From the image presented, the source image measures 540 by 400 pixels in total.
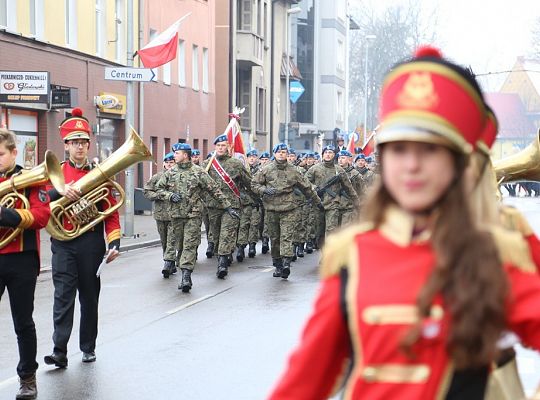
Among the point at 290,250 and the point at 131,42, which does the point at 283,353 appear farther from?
the point at 131,42

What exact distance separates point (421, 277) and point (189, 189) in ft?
43.9

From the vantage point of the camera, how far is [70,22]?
30234mm

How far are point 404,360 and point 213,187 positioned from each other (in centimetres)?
1331

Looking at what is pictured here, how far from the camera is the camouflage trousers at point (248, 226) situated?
2052 cm

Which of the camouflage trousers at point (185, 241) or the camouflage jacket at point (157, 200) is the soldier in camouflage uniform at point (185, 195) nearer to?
the camouflage trousers at point (185, 241)

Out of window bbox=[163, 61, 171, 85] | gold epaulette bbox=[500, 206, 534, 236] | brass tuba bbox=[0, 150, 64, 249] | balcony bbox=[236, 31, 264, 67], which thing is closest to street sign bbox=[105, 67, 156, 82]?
brass tuba bbox=[0, 150, 64, 249]

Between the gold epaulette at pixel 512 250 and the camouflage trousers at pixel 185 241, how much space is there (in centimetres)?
1221

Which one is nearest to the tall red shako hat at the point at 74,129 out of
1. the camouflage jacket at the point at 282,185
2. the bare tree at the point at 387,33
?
the camouflage jacket at the point at 282,185

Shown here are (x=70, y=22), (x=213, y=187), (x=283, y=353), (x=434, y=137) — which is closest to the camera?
(x=434, y=137)

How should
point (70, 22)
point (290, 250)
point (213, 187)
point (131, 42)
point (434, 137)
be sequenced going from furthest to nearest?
point (70, 22), point (131, 42), point (290, 250), point (213, 187), point (434, 137)

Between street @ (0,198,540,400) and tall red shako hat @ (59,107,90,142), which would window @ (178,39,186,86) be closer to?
street @ (0,198,540,400)

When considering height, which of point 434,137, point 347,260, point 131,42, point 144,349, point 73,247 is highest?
point 131,42

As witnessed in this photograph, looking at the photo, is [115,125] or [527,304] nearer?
[527,304]

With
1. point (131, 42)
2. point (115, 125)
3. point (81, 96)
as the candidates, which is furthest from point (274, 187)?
point (115, 125)
